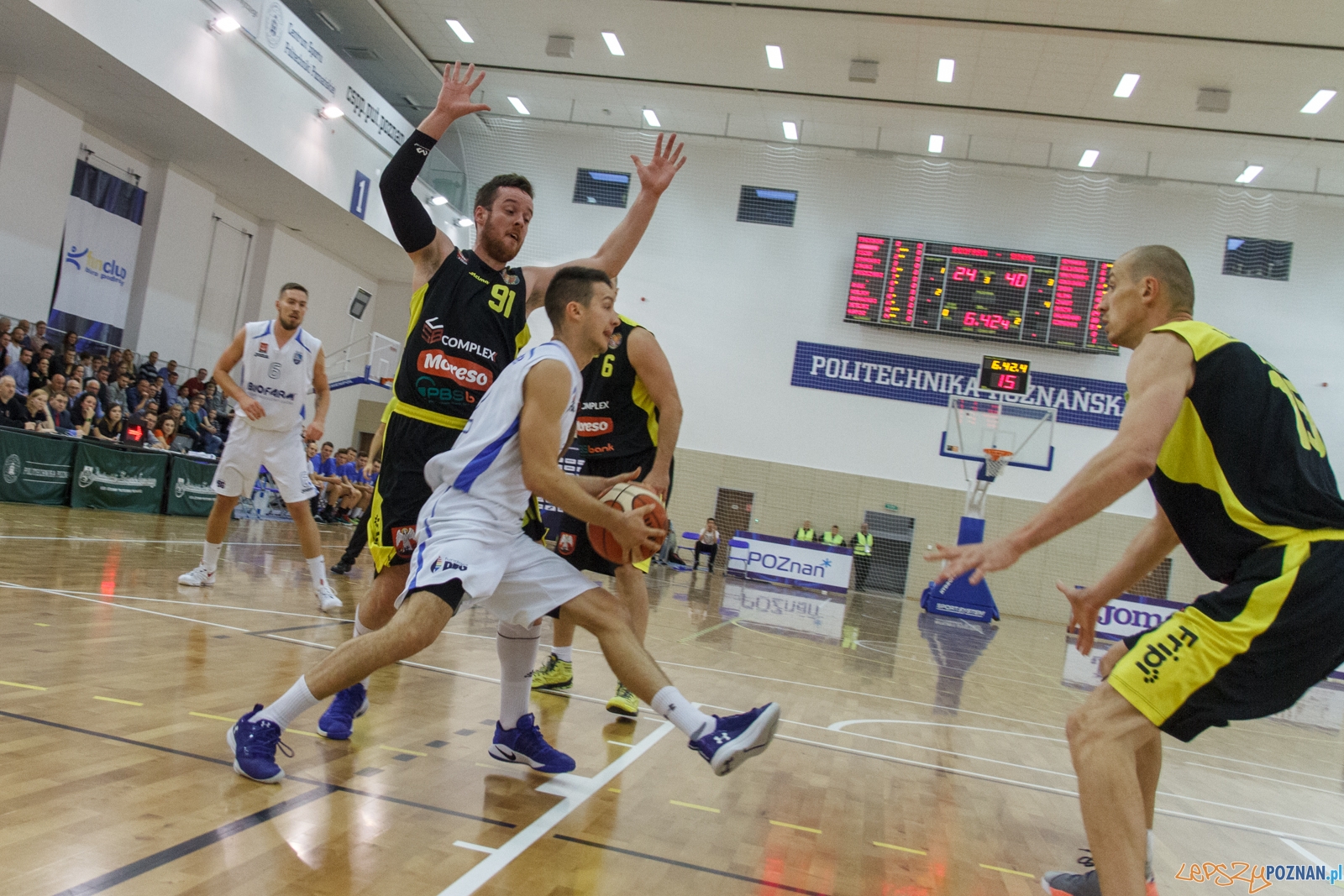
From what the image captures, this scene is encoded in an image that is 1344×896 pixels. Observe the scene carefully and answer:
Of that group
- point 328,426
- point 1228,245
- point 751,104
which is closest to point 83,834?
point 751,104

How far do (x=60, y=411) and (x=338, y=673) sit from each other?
10.2 metres

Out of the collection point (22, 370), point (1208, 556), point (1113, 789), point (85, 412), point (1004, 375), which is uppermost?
point (1004, 375)

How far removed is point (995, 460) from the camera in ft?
56.4

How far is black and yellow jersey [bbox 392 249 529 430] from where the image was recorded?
130 inches

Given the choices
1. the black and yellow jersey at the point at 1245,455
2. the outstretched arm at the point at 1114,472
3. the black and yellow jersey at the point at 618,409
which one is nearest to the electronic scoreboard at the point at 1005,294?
the black and yellow jersey at the point at 618,409

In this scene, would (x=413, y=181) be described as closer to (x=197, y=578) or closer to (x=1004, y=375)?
(x=197, y=578)

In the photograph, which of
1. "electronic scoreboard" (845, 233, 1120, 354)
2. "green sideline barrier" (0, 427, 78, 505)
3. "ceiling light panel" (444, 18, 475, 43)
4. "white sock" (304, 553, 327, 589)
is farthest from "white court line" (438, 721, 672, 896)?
"electronic scoreboard" (845, 233, 1120, 354)

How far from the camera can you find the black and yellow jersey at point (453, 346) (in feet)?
10.8

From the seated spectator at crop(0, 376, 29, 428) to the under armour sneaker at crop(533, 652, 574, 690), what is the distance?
8258 millimetres

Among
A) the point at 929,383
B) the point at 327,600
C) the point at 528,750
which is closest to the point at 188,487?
the point at 327,600

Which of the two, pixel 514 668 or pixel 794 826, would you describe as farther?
pixel 514 668

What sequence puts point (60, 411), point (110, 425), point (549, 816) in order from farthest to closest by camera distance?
point (110, 425) < point (60, 411) < point (549, 816)

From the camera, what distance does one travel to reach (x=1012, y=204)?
67.4ft

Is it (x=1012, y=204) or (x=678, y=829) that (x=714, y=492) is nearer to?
(x=1012, y=204)
